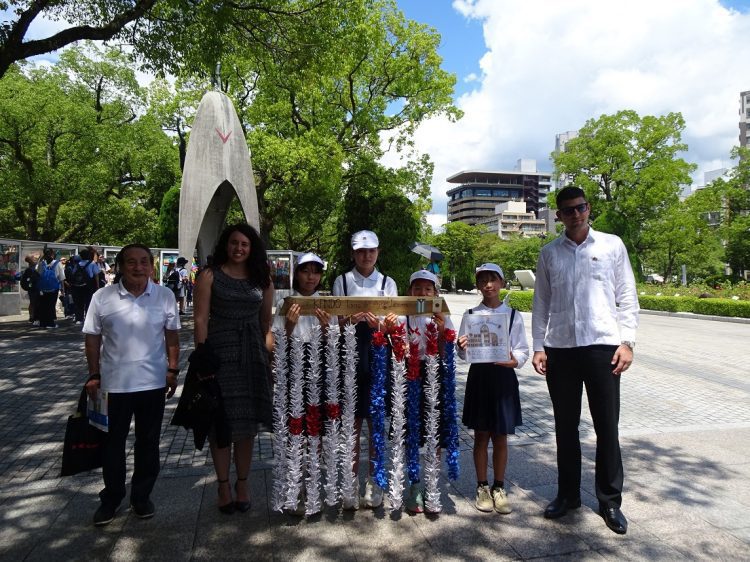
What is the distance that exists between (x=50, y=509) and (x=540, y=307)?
11.6 ft

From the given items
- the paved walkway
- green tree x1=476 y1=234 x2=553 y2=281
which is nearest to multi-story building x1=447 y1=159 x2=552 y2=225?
green tree x1=476 y1=234 x2=553 y2=281

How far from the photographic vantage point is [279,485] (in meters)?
3.20

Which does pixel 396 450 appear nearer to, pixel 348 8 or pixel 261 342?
pixel 261 342

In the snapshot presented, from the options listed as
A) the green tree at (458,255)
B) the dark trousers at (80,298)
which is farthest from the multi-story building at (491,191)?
the dark trousers at (80,298)

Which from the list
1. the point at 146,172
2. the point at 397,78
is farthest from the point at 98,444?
the point at 146,172

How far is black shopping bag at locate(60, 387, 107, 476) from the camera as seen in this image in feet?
10.2

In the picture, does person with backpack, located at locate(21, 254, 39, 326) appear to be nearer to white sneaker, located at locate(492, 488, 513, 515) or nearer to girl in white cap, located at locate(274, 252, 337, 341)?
girl in white cap, located at locate(274, 252, 337, 341)

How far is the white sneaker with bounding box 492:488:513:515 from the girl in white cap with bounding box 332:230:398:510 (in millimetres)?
762

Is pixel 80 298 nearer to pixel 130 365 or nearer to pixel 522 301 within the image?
pixel 130 365

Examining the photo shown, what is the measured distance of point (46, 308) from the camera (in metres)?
12.4

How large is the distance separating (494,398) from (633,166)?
124 feet

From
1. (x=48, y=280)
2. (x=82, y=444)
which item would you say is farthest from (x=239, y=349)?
(x=48, y=280)

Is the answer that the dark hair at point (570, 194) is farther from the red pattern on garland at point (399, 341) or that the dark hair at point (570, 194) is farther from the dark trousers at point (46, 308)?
the dark trousers at point (46, 308)

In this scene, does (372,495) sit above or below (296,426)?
below
